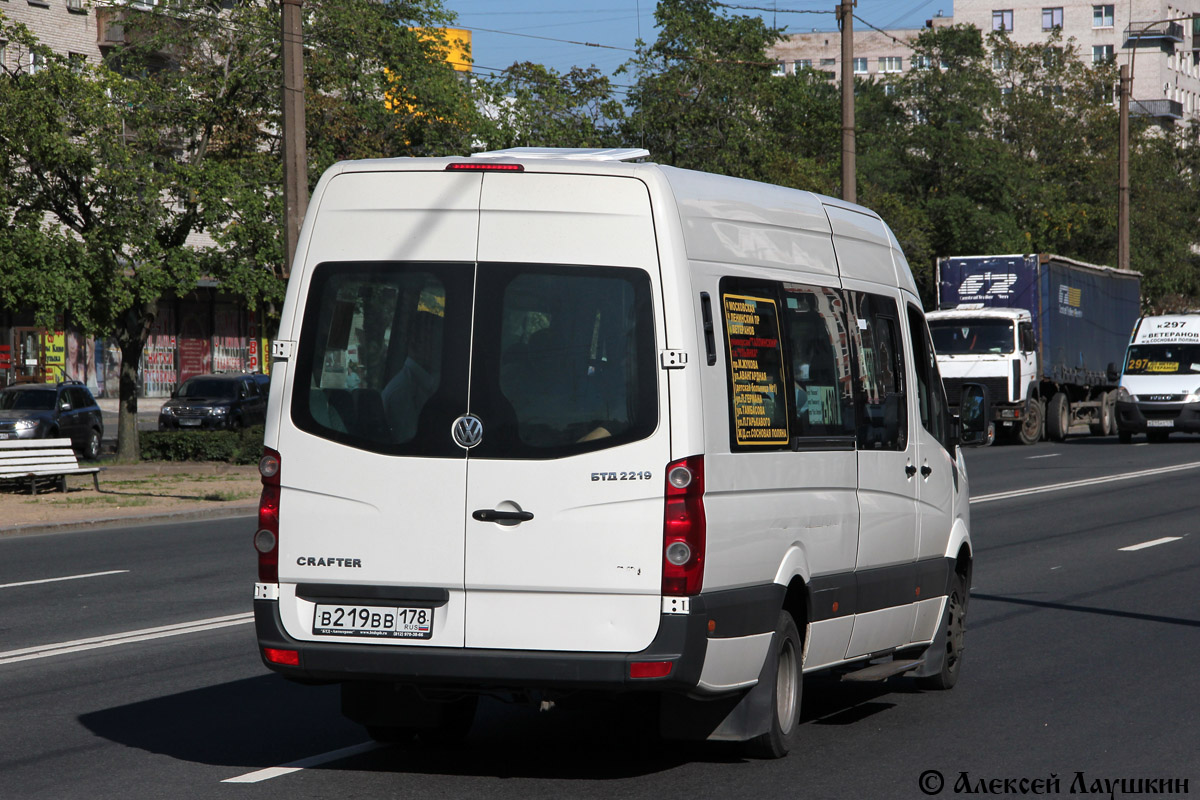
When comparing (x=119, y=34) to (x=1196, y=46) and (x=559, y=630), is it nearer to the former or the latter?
(x=559, y=630)

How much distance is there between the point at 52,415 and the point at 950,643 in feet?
89.4

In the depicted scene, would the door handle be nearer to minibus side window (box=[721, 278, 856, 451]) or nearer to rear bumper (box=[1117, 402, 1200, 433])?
minibus side window (box=[721, 278, 856, 451])

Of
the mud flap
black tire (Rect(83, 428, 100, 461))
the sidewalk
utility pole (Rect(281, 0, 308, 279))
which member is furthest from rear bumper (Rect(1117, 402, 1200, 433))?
the mud flap

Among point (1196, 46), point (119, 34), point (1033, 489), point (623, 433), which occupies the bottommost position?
point (1033, 489)

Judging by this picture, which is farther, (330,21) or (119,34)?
(119,34)

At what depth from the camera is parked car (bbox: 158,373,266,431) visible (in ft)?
124

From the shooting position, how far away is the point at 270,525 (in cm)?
628

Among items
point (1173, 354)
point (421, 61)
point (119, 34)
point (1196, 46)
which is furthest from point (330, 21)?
point (1196, 46)

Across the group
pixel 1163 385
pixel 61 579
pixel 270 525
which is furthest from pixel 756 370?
pixel 1163 385

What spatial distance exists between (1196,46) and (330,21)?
111049 millimetres

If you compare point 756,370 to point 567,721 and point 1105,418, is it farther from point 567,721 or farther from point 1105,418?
point 1105,418

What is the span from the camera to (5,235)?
27.3 m

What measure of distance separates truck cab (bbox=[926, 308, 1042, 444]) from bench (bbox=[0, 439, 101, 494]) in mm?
17760

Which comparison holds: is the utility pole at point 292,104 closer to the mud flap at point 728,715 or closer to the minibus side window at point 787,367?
the minibus side window at point 787,367
